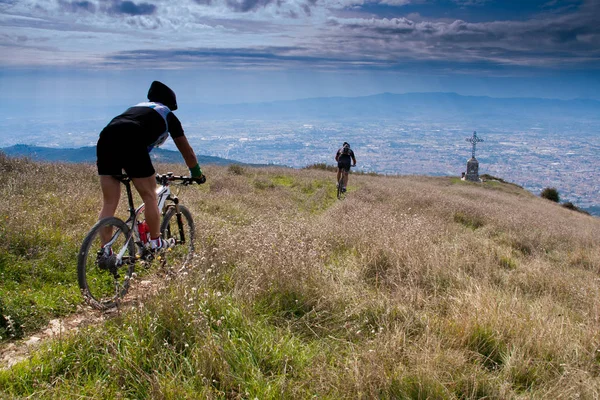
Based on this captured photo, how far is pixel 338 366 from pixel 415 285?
2080mm

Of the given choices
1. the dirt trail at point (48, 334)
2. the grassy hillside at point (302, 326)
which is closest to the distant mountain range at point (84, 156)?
the grassy hillside at point (302, 326)

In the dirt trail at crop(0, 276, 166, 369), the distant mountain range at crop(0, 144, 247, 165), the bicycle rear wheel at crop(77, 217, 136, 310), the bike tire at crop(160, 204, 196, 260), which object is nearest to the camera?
the dirt trail at crop(0, 276, 166, 369)

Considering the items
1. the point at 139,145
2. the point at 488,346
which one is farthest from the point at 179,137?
the point at 488,346

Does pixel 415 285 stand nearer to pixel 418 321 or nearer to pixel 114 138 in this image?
pixel 418 321

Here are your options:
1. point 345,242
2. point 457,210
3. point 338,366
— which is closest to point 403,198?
point 457,210

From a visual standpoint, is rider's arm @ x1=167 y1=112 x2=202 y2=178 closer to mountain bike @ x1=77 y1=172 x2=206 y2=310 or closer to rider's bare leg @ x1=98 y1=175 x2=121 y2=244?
mountain bike @ x1=77 y1=172 x2=206 y2=310

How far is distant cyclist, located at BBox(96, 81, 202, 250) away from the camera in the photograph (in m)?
4.00

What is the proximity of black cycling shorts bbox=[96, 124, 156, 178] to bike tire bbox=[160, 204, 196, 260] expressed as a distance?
138cm

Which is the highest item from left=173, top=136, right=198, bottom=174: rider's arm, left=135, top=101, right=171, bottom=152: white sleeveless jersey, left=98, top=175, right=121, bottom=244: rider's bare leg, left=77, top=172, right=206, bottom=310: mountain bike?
left=135, top=101, right=171, bottom=152: white sleeveless jersey

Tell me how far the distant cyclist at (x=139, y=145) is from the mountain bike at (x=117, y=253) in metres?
0.12

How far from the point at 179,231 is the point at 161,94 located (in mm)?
2049

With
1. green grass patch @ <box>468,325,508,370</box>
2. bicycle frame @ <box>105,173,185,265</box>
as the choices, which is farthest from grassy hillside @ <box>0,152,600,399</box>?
bicycle frame @ <box>105,173,185,265</box>

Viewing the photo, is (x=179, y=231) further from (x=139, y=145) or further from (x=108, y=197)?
(x=139, y=145)

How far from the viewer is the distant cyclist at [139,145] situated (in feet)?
13.1
